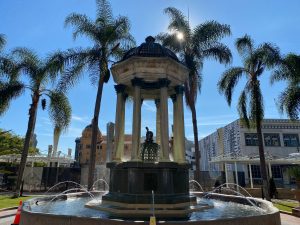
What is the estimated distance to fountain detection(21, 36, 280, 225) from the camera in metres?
8.75

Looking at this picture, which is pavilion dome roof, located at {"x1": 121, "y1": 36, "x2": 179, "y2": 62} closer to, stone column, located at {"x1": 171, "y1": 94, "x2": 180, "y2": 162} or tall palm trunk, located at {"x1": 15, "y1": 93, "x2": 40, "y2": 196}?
stone column, located at {"x1": 171, "y1": 94, "x2": 180, "y2": 162}

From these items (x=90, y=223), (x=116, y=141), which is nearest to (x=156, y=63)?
(x=116, y=141)

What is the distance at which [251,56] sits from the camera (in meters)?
23.3

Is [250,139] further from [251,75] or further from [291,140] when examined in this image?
[251,75]

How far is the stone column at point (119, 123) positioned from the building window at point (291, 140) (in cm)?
4100

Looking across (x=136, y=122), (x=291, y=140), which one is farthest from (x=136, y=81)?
(x=291, y=140)

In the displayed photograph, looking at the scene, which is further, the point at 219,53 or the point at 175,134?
the point at 219,53

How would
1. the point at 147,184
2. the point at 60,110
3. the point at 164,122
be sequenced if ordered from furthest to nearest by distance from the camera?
the point at 60,110, the point at 164,122, the point at 147,184

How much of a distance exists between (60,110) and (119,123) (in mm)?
11721

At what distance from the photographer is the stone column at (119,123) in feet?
40.2

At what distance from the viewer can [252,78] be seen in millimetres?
23312

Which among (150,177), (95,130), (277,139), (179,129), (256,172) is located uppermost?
(277,139)

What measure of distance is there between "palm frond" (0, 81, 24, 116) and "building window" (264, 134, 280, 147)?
39.1 meters

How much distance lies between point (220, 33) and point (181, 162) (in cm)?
1524
